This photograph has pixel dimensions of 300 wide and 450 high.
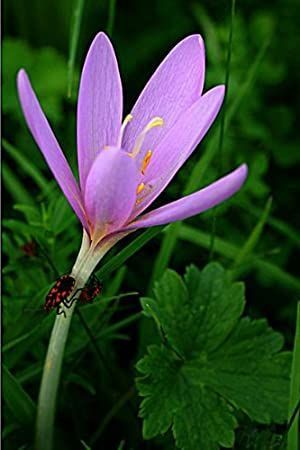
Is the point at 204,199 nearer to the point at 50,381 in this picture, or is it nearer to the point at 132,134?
the point at 132,134

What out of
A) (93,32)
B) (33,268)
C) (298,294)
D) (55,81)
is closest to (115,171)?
(33,268)

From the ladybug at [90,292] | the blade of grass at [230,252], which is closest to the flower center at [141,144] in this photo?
the ladybug at [90,292]

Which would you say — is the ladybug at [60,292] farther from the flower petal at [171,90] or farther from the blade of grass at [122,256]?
the flower petal at [171,90]

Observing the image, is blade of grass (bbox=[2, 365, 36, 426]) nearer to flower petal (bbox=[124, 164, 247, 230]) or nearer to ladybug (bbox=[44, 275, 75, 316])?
ladybug (bbox=[44, 275, 75, 316])

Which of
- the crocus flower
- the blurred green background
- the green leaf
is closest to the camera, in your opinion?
the crocus flower

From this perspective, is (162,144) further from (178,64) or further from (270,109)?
(270,109)

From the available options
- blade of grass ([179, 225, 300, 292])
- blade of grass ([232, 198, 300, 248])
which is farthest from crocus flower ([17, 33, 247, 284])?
blade of grass ([232, 198, 300, 248])

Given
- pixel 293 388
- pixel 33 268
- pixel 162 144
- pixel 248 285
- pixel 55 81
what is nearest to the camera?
pixel 162 144
